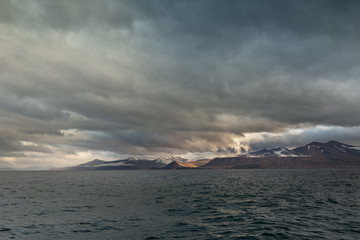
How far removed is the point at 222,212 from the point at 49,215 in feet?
94.0

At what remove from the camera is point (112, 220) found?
34.9m

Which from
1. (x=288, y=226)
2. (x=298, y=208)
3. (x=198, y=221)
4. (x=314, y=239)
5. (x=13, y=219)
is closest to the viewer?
(x=314, y=239)

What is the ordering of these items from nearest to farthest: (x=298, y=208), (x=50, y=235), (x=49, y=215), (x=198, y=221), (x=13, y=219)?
(x=50, y=235)
(x=198, y=221)
(x=13, y=219)
(x=49, y=215)
(x=298, y=208)

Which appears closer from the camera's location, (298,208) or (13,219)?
(13,219)

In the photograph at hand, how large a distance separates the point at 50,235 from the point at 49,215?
13408 millimetres

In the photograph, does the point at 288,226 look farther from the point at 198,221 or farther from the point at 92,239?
the point at 92,239

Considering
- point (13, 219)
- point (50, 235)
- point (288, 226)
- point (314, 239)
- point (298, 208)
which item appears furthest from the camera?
point (298, 208)

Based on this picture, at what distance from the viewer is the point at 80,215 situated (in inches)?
1523

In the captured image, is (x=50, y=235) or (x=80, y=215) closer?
(x=50, y=235)

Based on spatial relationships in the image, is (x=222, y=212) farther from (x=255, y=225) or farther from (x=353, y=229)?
(x=353, y=229)

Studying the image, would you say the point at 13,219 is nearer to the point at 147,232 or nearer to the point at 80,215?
the point at 80,215

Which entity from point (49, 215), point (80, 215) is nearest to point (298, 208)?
point (80, 215)

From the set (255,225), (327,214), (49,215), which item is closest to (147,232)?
(255,225)

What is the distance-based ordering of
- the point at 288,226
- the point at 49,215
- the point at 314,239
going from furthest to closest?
1. the point at 49,215
2. the point at 288,226
3. the point at 314,239
